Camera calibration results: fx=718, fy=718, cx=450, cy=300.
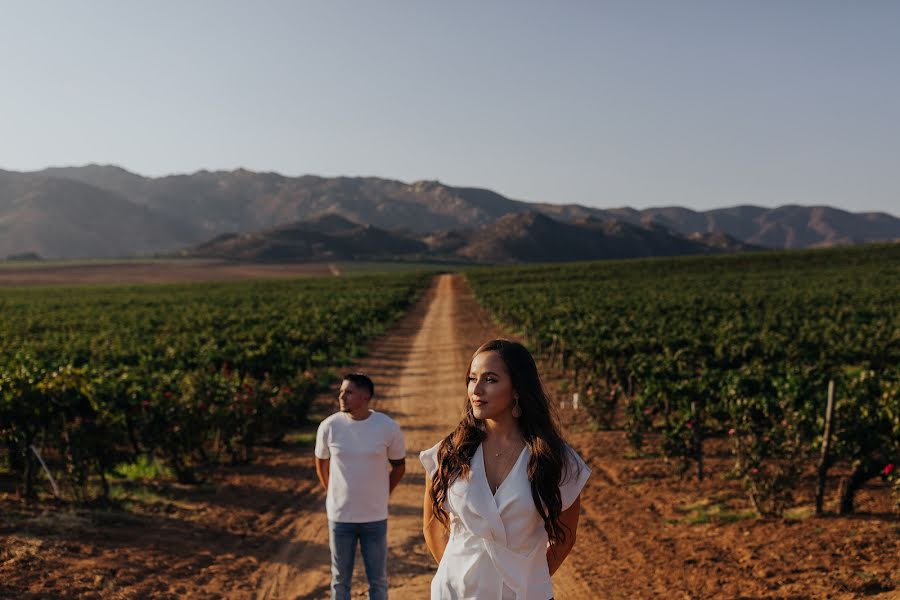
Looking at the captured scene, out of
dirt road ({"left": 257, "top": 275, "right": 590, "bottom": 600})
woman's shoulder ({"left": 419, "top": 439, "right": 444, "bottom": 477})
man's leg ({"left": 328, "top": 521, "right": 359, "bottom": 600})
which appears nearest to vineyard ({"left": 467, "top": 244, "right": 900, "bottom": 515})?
dirt road ({"left": 257, "top": 275, "right": 590, "bottom": 600})

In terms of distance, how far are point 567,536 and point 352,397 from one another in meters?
2.50

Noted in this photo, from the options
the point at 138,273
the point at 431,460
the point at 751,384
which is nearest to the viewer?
the point at 431,460

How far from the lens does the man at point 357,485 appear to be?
5.28 metres

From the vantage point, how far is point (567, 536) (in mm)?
3057

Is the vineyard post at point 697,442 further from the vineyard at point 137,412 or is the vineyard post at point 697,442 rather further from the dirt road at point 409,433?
the vineyard at point 137,412

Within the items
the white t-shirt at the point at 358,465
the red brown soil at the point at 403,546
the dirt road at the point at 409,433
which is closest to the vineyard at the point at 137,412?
the red brown soil at the point at 403,546

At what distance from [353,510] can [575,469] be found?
273cm

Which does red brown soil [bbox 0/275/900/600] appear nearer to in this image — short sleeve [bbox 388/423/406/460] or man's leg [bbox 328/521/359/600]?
man's leg [bbox 328/521/359/600]

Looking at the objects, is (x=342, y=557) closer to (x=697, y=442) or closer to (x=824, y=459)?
(x=824, y=459)

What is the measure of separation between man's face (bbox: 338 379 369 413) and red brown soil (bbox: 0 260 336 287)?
355ft

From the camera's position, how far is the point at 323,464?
18.3 ft

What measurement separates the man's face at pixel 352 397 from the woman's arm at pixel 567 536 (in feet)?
7.69

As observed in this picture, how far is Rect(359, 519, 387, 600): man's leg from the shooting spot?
533 centimetres

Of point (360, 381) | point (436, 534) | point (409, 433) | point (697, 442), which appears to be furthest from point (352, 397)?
point (409, 433)
